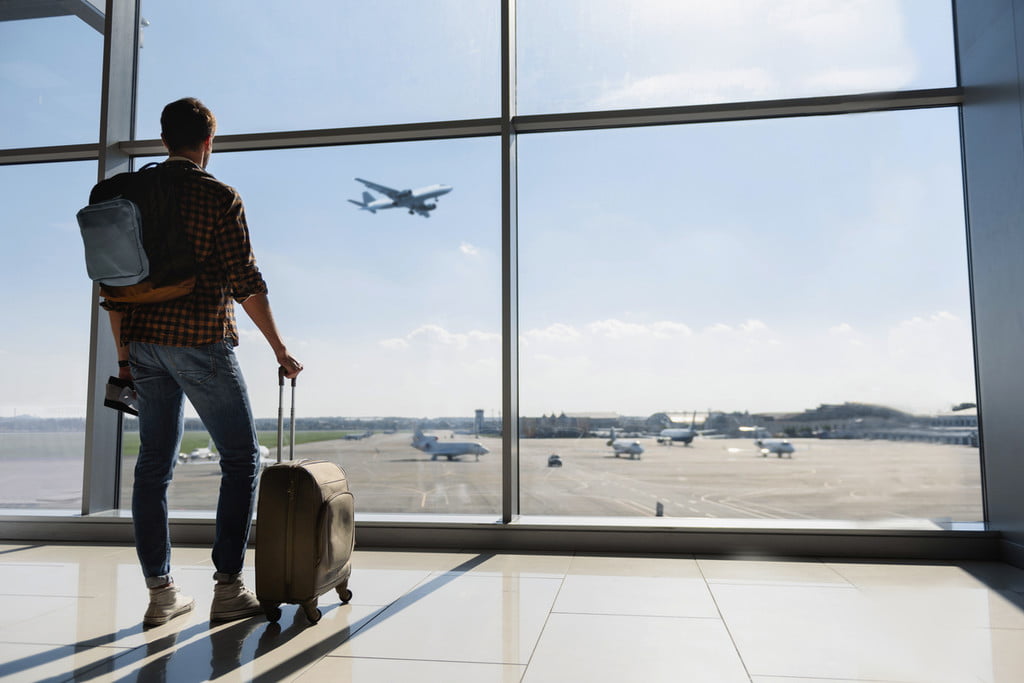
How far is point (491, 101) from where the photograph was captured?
2.98 m

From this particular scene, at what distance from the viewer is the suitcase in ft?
5.51

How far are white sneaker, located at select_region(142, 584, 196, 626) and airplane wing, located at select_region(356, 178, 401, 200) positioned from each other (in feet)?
6.01

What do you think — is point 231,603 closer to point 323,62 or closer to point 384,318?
point 384,318

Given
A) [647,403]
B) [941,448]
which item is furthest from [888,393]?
[647,403]

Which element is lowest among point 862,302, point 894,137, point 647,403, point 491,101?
point 647,403

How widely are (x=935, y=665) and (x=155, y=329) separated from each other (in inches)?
75.6

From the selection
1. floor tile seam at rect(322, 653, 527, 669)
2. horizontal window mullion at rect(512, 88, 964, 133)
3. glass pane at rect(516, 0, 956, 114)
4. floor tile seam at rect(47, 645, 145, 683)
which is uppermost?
glass pane at rect(516, 0, 956, 114)

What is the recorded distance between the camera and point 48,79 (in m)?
3.45

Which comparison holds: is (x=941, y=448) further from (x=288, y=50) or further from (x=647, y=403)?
(x=288, y=50)

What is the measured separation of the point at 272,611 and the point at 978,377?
262cm

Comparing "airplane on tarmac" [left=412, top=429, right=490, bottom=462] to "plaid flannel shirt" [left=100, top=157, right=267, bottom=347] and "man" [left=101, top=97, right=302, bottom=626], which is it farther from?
"plaid flannel shirt" [left=100, top=157, right=267, bottom=347]

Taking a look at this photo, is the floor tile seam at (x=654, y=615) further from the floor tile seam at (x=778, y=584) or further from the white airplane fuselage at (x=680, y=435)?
the white airplane fuselage at (x=680, y=435)

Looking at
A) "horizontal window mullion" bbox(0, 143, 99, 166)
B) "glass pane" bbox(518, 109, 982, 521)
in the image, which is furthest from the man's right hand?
"horizontal window mullion" bbox(0, 143, 99, 166)

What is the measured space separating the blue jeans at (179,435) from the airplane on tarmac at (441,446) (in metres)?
1.22
